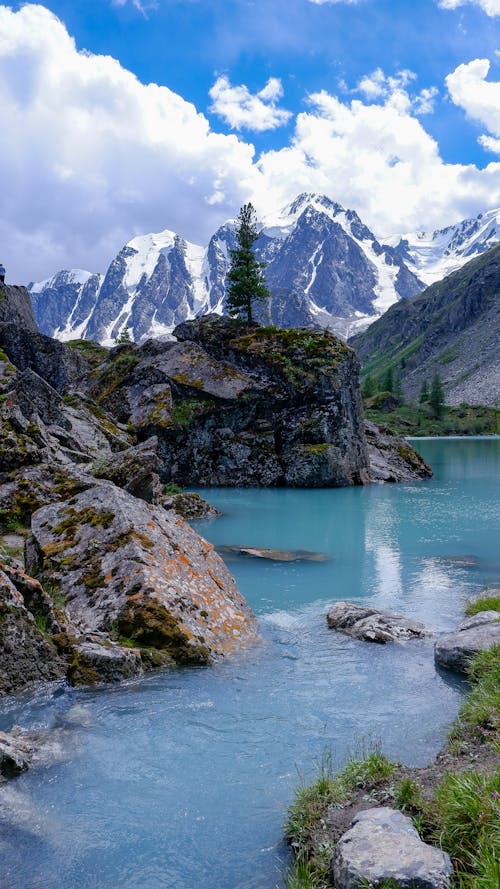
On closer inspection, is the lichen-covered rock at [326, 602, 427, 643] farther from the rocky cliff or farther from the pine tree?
the pine tree

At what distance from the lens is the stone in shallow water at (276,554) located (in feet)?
71.9

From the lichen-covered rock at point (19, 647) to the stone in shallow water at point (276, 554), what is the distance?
13525 mm

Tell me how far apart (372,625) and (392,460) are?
145 feet

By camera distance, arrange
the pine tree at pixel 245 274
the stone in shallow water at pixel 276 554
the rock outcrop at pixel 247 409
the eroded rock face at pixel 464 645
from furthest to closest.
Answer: the pine tree at pixel 245 274 → the rock outcrop at pixel 247 409 → the stone in shallow water at pixel 276 554 → the eroded rock face at pixel 464 645

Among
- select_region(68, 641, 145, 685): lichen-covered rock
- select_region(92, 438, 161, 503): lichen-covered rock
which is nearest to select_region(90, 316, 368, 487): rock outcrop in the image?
select_region(92, 438, 161, 503): lichen-covered rock

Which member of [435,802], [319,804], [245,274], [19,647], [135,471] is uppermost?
[245,274]

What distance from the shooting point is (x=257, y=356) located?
50.6 metres

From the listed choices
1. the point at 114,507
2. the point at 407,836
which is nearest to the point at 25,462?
the point at 114,507

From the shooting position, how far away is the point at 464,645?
33.6 ft

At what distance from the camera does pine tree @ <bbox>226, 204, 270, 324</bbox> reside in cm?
5712

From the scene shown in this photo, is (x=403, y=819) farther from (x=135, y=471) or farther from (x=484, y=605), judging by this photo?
(x=135, y=471)

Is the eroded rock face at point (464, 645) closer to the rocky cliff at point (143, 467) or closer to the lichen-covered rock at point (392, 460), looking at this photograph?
the rocky cliff at point (143, 467)

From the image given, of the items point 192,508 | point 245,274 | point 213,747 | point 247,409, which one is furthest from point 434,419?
point 213,747

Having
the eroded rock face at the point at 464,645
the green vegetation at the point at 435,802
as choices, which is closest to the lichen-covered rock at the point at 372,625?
the eroded rock face at the point at 464,645
